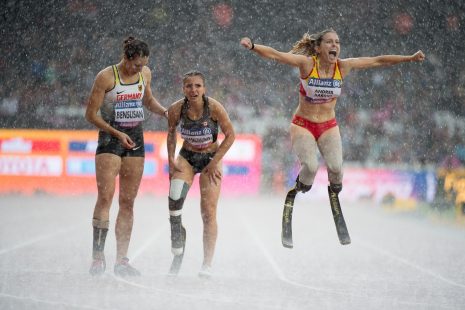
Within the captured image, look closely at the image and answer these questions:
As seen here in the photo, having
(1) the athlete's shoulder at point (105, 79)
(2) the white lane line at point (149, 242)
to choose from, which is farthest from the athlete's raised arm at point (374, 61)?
(2) the white lane line at point (149, 242)

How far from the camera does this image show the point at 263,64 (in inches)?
682

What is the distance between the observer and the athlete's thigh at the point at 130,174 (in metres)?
4.75

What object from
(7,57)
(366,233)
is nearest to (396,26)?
(366,233)

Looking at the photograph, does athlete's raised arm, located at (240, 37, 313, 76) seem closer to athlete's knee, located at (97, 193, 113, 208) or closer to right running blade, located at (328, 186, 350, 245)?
right running blade, located at (328, 186, 350, 245)

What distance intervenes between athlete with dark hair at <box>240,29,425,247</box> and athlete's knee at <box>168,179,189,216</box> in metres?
1.02

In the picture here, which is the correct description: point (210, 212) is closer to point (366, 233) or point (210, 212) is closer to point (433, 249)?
point (433, 249)

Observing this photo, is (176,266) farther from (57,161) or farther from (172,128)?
(57,161)

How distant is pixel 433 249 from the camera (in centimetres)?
857

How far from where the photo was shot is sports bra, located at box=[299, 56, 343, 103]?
420cm

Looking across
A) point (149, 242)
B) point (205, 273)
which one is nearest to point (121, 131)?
point (205, 273)

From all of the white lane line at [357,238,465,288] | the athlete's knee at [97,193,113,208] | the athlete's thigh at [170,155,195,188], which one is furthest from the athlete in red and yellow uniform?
the white lane line at [357,238,465,288]

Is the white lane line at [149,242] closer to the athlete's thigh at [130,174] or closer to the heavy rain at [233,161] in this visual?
the heavy rain at [233,161]

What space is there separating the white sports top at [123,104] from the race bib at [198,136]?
465 mm

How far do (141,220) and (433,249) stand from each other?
660 cm
